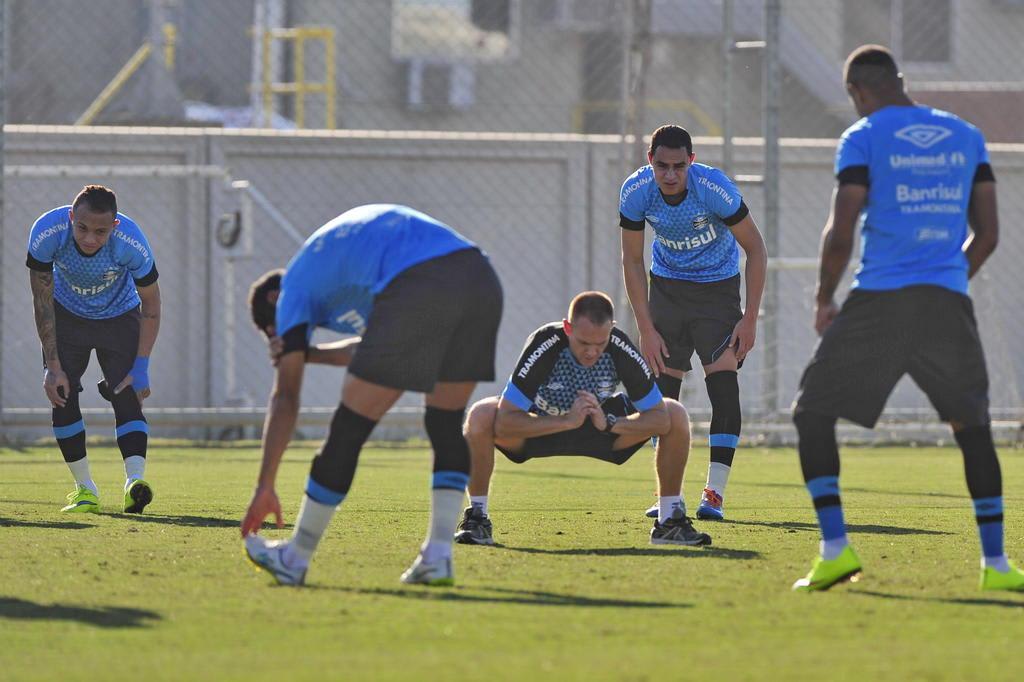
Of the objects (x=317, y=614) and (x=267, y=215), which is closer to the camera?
(x=317, y=614)

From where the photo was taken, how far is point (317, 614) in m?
5.04

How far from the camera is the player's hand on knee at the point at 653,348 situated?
8.23 meters

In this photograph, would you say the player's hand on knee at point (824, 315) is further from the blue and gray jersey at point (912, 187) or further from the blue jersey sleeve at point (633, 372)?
the blue jersey sleeve at point (633, 372)

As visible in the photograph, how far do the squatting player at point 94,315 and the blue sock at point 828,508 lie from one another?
3788 millimetres

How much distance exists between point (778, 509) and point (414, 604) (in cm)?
396

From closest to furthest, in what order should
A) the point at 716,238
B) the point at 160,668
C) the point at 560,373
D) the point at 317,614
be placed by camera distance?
the point at 160,668
the point at 317,614
the point at 560,373
the point at 716,238

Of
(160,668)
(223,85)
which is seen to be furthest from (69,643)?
(223,85)

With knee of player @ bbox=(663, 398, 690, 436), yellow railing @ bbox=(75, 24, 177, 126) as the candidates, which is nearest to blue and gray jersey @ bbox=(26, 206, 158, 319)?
knee of player @ bbox=(663, 398, 690, 436)

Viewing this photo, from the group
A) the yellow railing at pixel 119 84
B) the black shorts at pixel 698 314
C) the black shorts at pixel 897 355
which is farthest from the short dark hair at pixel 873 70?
the yellow railing at pixel 119 84

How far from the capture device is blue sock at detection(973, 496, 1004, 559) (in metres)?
5.64

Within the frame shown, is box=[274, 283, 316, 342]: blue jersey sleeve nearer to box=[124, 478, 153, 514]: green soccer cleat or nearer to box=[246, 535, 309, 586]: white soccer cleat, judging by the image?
box=[246, 535, 309, 586]: white soccer cleat

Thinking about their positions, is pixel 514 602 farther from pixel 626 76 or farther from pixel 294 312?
pixel 626 76

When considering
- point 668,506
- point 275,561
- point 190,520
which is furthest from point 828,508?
point 190,520

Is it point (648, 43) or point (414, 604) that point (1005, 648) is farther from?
point (648, 43)
